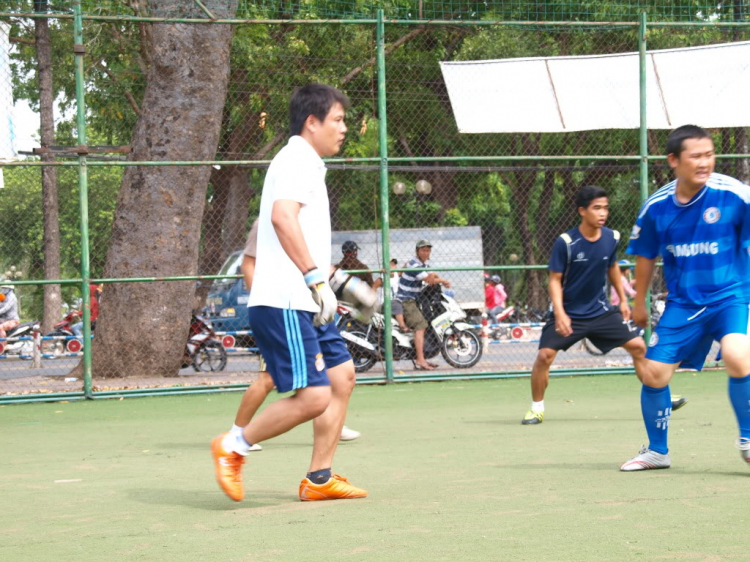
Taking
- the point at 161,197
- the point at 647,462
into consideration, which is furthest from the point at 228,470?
the point at 161,197

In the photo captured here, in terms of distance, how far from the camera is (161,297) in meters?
12.3

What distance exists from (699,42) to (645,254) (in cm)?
1401

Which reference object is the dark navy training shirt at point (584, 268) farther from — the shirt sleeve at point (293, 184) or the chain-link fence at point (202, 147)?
the shirt sleeve at point (293, 184)

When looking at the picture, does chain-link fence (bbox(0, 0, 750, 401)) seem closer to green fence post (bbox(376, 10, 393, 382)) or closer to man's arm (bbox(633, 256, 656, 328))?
green fence post (bbox(376, 10, 393, 382))

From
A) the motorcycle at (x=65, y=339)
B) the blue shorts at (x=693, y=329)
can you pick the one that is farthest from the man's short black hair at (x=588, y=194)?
the motorcycle at (x=65, y=339)

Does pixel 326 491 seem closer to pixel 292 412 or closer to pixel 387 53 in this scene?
pixel 292 412

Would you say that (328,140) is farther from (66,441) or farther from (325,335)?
(66,441)

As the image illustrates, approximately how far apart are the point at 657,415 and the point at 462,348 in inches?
354

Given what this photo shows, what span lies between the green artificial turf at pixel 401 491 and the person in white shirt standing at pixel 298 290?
0.27 metres

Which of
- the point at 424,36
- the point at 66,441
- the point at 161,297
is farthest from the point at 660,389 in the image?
the point at 424,36

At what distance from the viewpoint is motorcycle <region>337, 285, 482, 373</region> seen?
1418 cm

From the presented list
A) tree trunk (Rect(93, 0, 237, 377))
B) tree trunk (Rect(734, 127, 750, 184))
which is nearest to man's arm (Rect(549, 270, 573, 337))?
tree trunk (Rect(93, 0, 237, 377))

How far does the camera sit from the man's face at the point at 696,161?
5461 mm

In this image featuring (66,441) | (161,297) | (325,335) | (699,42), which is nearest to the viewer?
(325,335)
